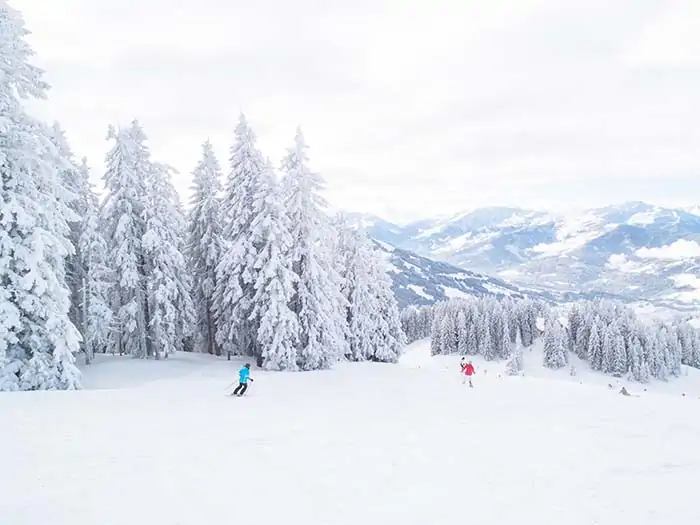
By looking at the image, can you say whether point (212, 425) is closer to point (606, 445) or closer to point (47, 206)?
point (606, 445)

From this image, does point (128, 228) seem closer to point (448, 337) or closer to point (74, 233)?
point (74, 233)

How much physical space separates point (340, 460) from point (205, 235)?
28867 millimetres

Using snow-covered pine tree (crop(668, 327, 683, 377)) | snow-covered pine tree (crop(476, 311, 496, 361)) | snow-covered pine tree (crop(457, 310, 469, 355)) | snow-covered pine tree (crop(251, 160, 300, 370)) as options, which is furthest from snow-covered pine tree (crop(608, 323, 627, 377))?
snow-covered pine tree (crop(251, 160, 300, 370))

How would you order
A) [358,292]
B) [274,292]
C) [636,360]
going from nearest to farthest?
[274,292], [358,292], [636,360]

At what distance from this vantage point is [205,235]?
38625 mm

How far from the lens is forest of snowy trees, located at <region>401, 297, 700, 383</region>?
116 meters

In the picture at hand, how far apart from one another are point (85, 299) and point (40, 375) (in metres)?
10.9

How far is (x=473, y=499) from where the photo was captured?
10.2 metres

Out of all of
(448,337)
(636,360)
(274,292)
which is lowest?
(636,360)

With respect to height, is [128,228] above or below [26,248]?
above

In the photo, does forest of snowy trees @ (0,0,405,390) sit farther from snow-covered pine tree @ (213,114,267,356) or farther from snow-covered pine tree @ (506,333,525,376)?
snow-covered pine tree @ (506,333,525,376)

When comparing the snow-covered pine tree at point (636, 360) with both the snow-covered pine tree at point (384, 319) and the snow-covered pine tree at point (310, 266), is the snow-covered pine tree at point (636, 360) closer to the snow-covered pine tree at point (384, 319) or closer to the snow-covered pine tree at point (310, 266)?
the snow-covered pine tree at point (384, 319)

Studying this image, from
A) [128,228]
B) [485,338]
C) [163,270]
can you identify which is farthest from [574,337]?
[128,228]

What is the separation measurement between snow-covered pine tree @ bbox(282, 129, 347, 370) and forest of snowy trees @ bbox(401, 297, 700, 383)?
87180mm
